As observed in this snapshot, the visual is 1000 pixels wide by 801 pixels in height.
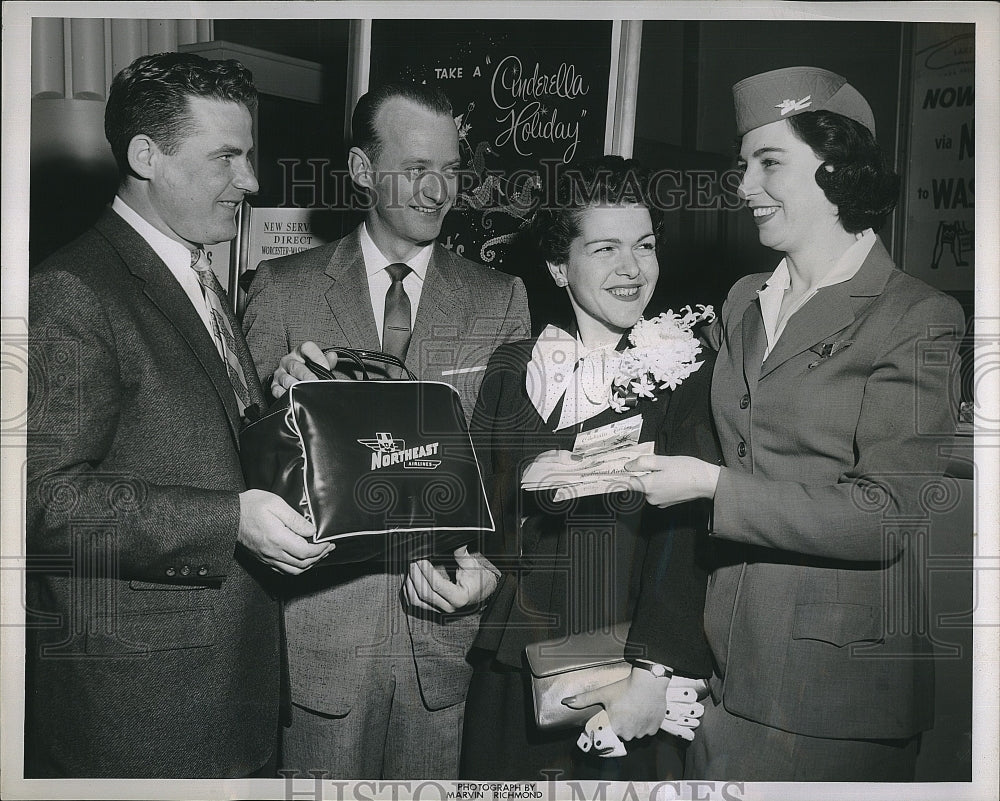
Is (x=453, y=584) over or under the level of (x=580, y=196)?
under

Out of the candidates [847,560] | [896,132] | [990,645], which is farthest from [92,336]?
[990,645]

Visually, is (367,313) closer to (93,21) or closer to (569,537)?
(569,537)

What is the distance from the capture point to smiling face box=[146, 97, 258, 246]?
204 centimetres

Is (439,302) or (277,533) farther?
(439,302)

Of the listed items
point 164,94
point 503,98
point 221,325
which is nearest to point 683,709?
point 221,325

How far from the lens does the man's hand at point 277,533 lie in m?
1.97

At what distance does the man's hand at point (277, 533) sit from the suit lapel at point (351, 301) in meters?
0.41

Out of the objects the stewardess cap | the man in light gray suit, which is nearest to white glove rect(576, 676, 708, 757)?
the man in light gray suit

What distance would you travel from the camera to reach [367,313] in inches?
82.4

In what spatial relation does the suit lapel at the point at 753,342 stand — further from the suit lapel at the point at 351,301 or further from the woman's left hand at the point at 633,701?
the suit lapel at the point at 351,301

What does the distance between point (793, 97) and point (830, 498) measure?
0.92m


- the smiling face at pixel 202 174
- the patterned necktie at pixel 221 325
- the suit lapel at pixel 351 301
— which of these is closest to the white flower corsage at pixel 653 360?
the suit lapel at pixel 351 301

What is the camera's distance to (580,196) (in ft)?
6.84

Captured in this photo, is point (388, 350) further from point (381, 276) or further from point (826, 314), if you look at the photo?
point (826, 314)
